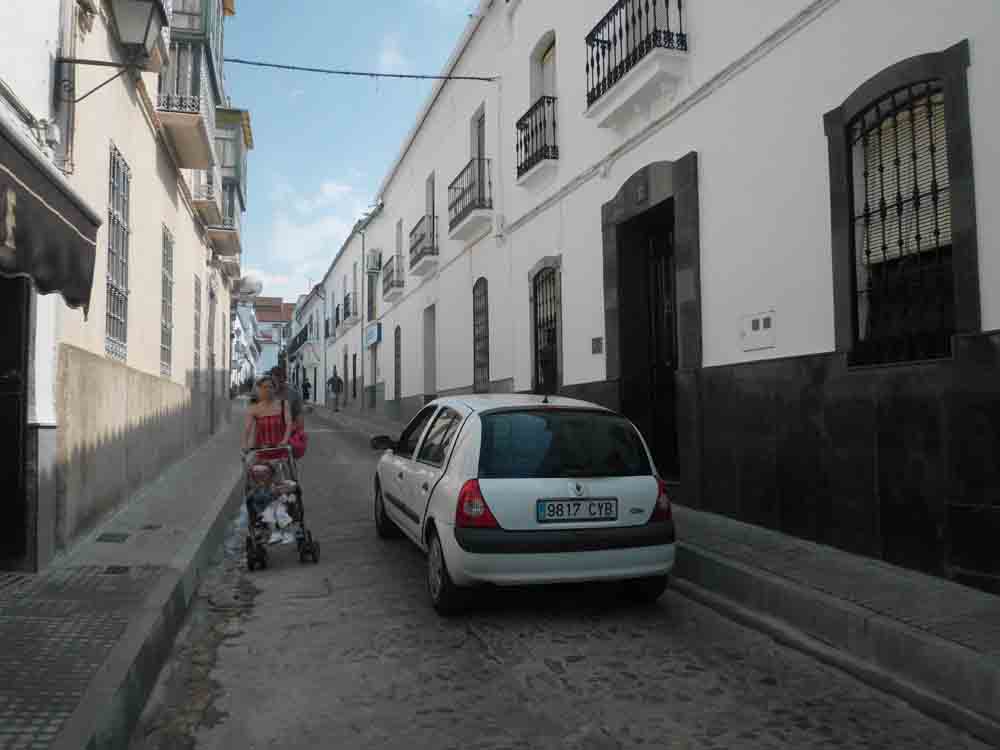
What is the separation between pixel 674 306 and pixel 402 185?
1567 cm

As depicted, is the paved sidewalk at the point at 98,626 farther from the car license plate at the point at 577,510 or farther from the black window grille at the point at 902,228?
the black window grille at the point at 902,228

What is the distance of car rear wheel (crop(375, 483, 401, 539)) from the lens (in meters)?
7.21

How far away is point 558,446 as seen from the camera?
5.04m

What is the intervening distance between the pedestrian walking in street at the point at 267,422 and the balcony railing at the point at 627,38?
210 inches

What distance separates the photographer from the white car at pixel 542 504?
4.72 metres

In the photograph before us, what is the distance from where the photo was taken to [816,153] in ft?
21.7

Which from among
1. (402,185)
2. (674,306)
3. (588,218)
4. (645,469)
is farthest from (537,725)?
(402,185)

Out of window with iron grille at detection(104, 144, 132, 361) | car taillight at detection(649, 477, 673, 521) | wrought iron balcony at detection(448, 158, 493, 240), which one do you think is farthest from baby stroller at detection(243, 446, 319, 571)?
wrought iron balcony at detection(448, 158, 493, 240)

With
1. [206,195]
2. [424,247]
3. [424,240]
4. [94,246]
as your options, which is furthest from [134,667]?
[424,240]

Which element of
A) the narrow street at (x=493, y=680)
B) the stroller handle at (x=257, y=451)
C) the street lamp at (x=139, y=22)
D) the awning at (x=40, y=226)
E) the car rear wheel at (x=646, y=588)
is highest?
the street lamp at (x=139, y=22)

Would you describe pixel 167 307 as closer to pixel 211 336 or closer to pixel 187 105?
pixel 187 105

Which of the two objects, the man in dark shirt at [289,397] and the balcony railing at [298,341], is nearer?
the man in dark shirt at [289,397]

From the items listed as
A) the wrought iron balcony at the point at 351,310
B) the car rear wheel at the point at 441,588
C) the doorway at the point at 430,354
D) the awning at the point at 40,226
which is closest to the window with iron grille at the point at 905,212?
the car rear wheel at the point at 441,588

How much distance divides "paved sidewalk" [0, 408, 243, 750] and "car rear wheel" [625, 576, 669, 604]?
9.35 ft
